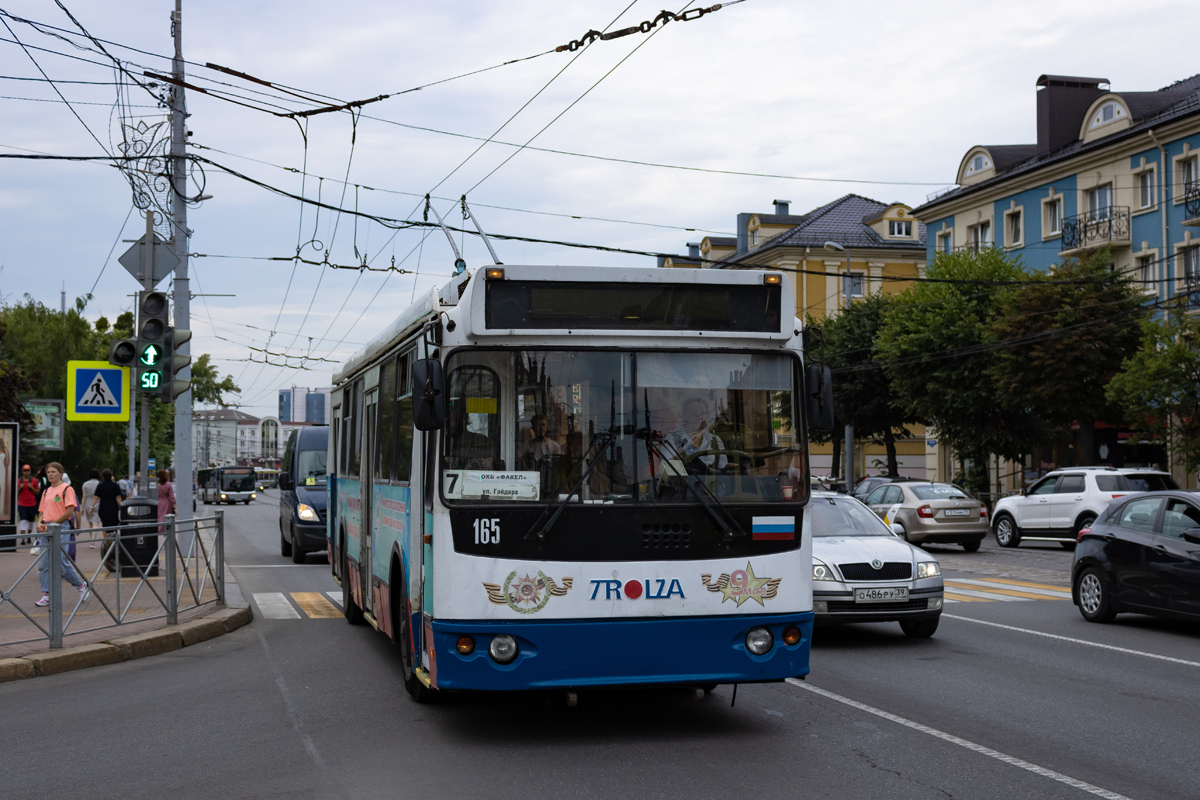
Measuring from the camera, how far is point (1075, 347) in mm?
37000

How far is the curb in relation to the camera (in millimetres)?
10492

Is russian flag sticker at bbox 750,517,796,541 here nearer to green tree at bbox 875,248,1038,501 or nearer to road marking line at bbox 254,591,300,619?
road marking line at bbox 254,591,300,619

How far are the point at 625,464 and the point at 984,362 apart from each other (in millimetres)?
Result: 35946

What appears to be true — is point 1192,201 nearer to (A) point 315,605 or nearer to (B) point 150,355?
(A) point 315,605

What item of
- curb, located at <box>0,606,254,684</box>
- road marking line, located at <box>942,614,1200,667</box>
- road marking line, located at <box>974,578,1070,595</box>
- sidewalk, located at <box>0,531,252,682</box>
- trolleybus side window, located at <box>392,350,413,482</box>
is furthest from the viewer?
road marking line, located at <box>974,578,1070,595</box>

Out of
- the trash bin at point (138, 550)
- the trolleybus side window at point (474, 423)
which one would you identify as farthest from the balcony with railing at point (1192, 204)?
the trolleybus side window at point (474, 423)

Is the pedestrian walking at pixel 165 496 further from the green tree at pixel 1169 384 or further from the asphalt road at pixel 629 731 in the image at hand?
the green tree at pixel 1169 384

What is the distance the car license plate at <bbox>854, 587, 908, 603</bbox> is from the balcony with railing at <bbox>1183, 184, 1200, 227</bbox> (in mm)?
32261

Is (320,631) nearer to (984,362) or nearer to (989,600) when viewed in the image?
(989,600)

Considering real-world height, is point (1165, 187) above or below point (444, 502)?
above

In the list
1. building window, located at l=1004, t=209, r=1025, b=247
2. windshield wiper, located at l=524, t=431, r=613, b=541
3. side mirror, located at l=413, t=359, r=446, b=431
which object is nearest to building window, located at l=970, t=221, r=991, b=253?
building window, located at l=1004, t=209, r=1025, b=247

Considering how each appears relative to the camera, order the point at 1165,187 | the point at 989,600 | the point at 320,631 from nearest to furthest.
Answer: the point at 320,631, the point at 989,600, the point at 1165,187

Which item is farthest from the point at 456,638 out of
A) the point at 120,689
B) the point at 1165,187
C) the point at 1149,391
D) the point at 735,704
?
the point at 1165,187

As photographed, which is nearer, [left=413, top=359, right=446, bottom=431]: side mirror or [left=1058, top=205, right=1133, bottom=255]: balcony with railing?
[left=413, top=359, right=446, bottom=431]: side mirror
